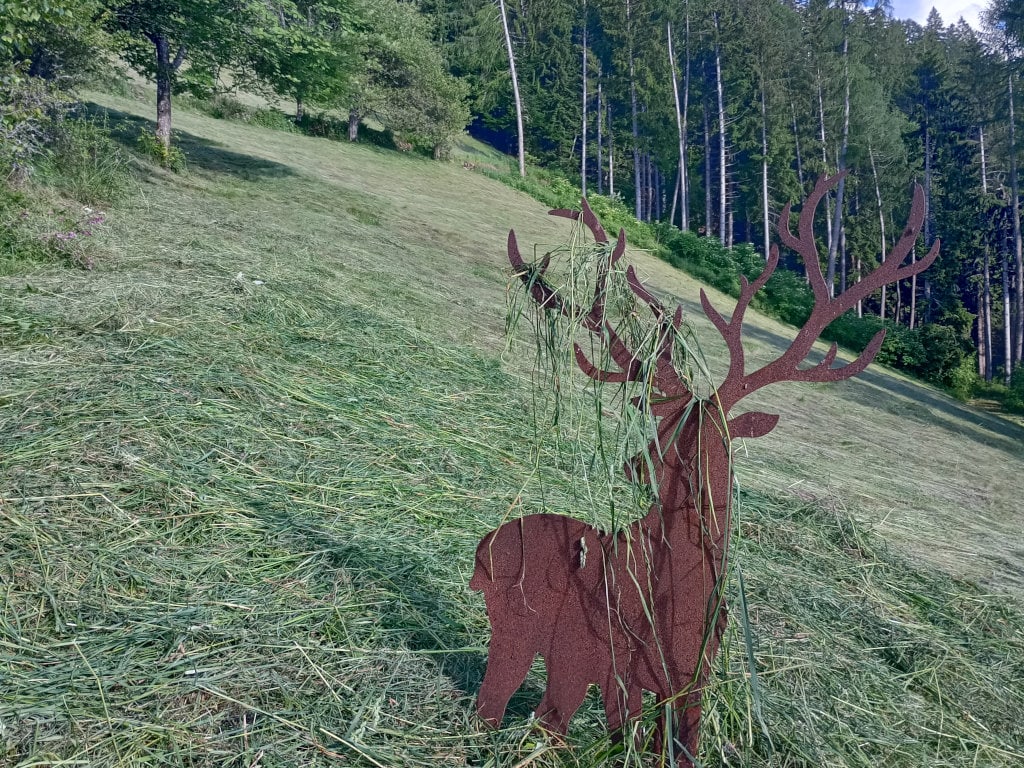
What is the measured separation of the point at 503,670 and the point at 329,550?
1.04 m

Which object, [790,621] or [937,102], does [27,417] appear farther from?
[937,102]

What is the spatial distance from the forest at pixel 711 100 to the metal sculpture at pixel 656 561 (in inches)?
282

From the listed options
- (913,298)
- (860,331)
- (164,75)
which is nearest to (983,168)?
(913,298)

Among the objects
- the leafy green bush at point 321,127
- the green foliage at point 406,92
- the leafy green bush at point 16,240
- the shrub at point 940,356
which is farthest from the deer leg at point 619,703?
the leafy green bush at point 321,127

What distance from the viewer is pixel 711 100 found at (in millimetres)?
31703

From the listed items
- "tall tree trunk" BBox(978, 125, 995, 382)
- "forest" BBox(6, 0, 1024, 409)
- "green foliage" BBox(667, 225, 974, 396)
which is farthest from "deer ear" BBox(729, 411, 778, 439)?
"tall tree trunk" BBox(978, 125, 995, 382)

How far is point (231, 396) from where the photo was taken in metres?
3.79

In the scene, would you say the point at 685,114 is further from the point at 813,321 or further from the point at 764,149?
the point at 813,321

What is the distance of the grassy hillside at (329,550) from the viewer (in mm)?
1963

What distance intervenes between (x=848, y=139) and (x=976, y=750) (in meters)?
Result: 25.2

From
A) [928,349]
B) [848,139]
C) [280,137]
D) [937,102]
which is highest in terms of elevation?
[937,102]

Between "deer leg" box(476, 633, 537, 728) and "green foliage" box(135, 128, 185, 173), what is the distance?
1052 centimetres

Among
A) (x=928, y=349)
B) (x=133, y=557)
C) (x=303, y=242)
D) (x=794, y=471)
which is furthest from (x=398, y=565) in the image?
(x=928, y=349)

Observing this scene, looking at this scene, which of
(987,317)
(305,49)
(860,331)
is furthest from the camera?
(987,317)
